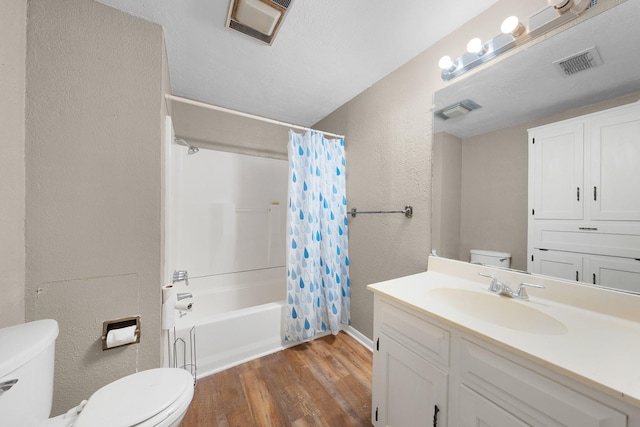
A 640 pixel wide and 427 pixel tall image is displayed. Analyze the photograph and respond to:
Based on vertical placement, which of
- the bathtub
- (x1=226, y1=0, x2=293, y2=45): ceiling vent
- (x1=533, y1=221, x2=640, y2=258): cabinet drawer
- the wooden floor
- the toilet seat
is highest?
(x1=226, y1=0, x2=293, y2=45): ceiling vent

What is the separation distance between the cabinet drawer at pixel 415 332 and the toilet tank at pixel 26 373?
1.36m

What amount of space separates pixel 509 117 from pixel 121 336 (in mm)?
2312

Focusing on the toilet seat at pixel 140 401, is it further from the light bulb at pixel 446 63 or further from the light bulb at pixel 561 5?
the light bulb at pixel 561 5

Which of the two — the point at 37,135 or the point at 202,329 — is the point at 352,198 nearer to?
the point at 202,329

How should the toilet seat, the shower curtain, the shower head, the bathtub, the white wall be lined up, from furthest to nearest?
the white wall, the shower head, the shower curtain, the bathtub, the toilet seat

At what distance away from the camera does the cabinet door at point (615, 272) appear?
2.81 ft

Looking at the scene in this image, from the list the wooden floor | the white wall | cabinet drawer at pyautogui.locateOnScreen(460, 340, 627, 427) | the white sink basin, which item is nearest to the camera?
cabinet drawer at pyautogui.locateOnScreen(460, 340, 627, 427)

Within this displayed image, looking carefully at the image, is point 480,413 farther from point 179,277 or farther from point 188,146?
point 188,146

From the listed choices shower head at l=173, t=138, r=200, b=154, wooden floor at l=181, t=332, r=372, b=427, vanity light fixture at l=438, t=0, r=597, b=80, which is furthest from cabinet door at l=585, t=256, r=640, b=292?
shower head at l=173, t=138, r=200, b=154

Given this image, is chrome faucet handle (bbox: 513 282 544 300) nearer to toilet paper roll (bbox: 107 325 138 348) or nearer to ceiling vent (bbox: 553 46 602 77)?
ceiling vent (bbox: 553 46 602 77)

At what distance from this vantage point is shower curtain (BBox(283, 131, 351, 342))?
6.51 ft

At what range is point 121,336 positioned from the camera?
45.5 inches

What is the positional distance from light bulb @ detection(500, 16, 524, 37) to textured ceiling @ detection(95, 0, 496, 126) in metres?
0.23

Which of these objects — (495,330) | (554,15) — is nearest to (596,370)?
(495,330)
